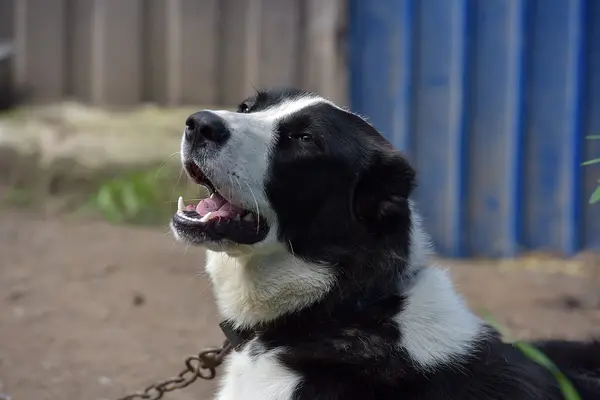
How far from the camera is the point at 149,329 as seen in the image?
4.46m

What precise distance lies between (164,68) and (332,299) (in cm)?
477

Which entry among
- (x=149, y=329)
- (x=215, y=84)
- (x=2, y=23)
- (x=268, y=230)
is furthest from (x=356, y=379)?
(x=2, y=23)

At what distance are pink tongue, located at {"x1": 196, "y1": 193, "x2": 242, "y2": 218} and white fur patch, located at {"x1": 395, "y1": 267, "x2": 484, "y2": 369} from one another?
0.57 m

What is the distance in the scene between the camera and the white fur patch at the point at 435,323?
2453mm

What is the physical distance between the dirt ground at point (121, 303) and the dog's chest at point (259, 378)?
3.32ft

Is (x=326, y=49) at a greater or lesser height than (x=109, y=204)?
greater

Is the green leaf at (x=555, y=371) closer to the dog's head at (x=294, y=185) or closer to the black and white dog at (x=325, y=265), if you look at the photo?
the black and white dog at (x=325, y=265)

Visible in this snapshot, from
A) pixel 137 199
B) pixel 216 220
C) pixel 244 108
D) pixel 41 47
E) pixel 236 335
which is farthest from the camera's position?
pixel 41 47

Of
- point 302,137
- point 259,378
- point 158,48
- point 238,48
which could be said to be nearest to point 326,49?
point 238,48

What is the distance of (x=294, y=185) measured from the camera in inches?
104

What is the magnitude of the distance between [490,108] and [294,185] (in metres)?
3.95

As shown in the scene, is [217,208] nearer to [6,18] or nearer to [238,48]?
[238,48]

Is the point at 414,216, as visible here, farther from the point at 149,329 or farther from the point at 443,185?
the point at 443,185

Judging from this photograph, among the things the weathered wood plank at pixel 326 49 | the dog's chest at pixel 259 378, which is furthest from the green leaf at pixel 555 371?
the weathered wood plank at pixel 326 49
